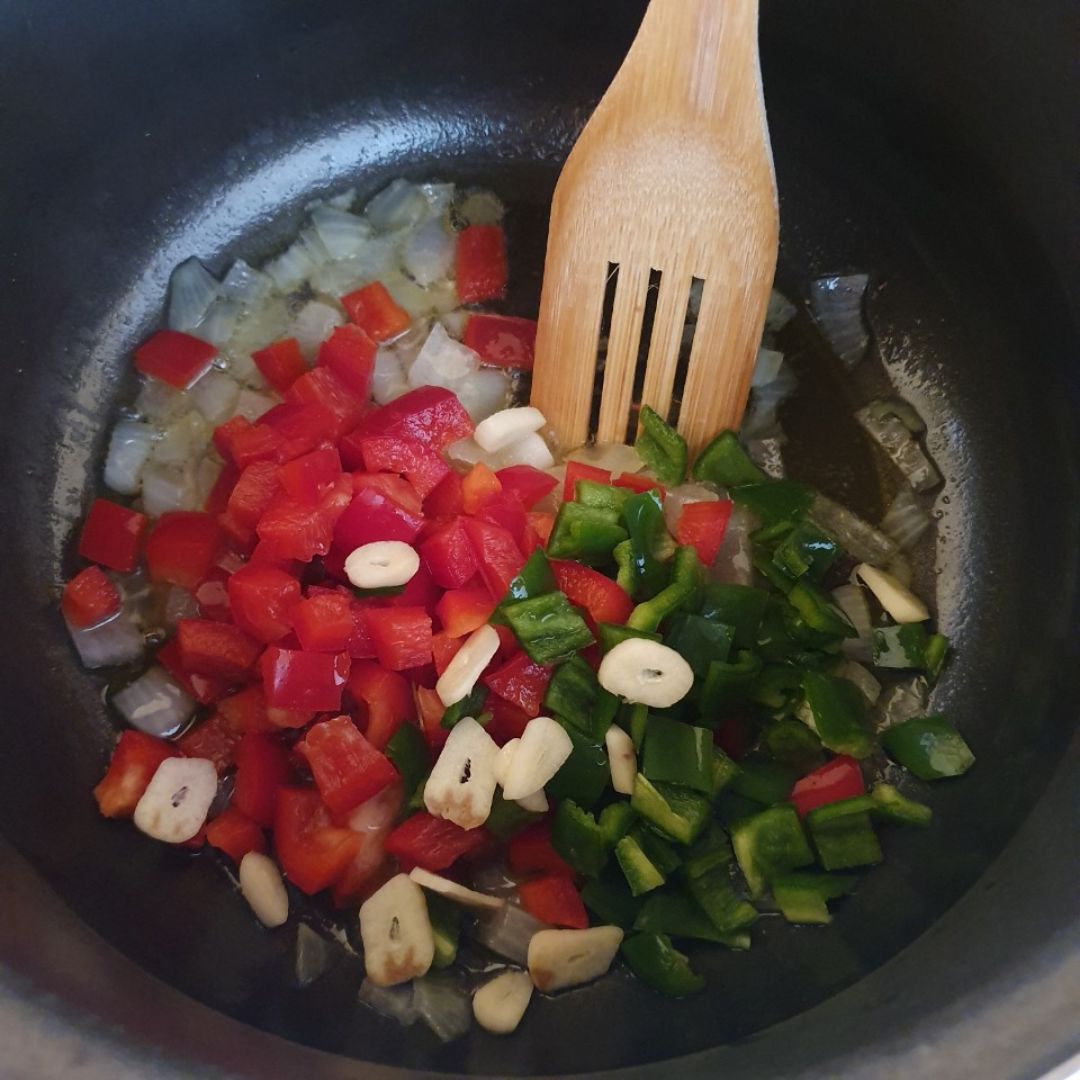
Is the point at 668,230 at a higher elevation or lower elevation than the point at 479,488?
higher

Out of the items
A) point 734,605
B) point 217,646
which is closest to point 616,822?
point 734,605

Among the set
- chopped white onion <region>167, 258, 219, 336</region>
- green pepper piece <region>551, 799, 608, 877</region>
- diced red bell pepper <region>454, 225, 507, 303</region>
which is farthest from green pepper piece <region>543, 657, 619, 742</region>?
chopped white onion <region>167, 258, 219, 336</region>

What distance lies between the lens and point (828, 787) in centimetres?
146

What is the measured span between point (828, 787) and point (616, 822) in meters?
0.35

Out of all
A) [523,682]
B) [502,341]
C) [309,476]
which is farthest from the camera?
[502,341]

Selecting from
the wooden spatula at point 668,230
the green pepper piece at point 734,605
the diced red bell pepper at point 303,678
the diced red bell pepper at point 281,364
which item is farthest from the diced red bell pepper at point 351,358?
the green pepper piece at point 734,605

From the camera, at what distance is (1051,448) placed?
1.66m

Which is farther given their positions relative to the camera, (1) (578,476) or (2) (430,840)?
(1) (578,476)

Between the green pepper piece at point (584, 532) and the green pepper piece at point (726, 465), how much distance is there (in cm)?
25

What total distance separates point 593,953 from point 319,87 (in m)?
1.82

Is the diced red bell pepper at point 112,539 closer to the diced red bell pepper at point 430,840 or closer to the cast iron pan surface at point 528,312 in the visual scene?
the cast iron pan surface at point 528,312

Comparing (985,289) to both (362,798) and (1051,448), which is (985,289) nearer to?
(1051,448)

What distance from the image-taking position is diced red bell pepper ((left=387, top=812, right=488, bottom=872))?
142 centimetres

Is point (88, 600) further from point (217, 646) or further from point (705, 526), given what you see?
point (705, 526)
